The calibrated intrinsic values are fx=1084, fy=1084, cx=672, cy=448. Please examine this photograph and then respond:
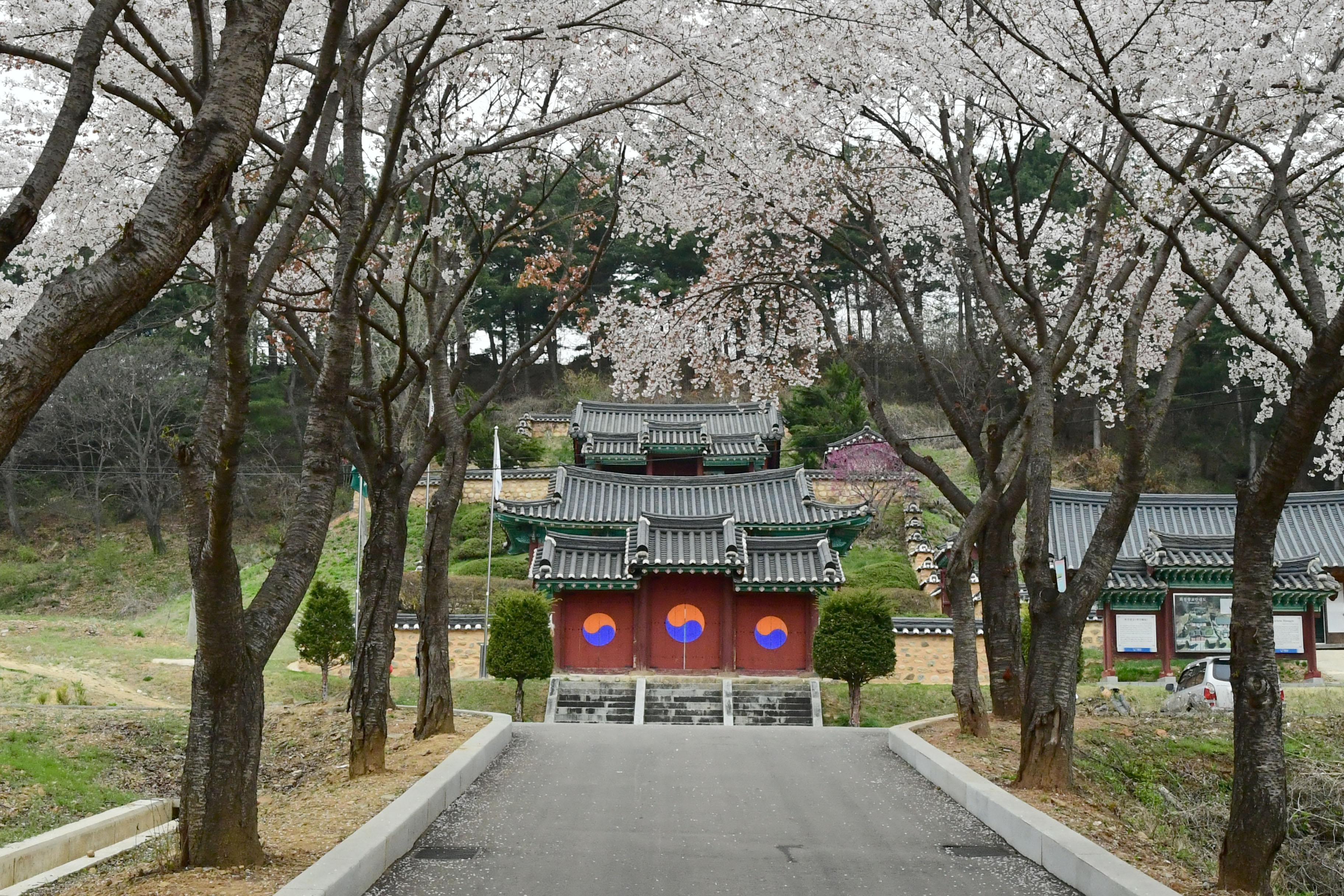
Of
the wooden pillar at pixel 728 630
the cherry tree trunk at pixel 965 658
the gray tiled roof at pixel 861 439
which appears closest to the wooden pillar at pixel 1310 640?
the wooden pillar at pixel 728 630

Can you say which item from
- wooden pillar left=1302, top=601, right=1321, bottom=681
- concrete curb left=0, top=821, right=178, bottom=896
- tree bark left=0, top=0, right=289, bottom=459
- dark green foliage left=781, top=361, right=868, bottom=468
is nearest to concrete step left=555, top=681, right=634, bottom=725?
concrete curb left=0, top=821, right=178, bottom=896

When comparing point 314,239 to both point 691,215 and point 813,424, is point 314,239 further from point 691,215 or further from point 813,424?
point 813,424

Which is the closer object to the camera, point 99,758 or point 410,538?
point 99,758

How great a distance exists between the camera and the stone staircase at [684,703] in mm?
21109

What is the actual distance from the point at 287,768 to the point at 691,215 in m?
8.36

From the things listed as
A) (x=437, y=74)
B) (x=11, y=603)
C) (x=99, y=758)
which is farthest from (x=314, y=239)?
(x=11, y=603)

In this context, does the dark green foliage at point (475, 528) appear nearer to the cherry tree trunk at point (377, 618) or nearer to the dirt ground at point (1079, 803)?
the dirt ground at point (1079, 803)

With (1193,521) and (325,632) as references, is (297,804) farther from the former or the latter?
(1193,521)

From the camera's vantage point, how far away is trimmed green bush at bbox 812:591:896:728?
63.7ft

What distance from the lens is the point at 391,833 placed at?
22.5ft

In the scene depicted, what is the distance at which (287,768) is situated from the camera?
12445 millimetres

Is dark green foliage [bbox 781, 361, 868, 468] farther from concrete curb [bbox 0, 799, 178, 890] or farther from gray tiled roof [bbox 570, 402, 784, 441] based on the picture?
concrete curb [bbox 0, 799, 178, 890]

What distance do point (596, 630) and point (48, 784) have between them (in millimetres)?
13638

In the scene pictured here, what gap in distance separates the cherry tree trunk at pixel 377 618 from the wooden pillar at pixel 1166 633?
20.4 m
